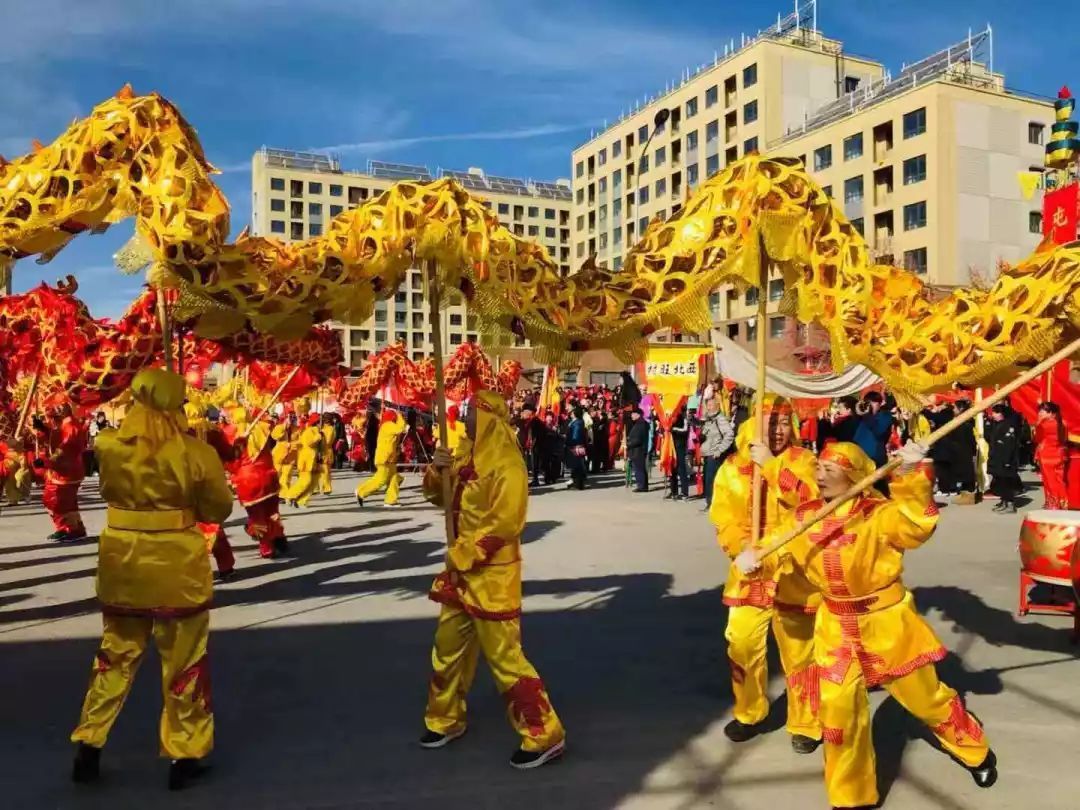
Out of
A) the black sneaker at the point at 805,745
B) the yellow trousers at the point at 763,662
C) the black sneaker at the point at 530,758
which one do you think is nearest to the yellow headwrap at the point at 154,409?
the black sneaker at the point at 530,758

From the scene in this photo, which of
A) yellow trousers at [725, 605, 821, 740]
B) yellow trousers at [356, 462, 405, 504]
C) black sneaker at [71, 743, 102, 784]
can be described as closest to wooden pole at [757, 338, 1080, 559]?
yellow trousers at [725, 605, 821, 740]

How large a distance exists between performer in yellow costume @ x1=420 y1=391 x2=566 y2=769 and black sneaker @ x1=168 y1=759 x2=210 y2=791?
1.02 meters

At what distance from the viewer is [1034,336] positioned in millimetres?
3945

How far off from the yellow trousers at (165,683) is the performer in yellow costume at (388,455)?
32.1ft

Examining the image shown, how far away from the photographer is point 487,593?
4.04 metres

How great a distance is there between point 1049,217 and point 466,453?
347 inches

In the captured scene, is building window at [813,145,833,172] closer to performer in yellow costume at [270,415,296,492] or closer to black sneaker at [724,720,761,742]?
performer in yellow costume at [270,415,296,492]

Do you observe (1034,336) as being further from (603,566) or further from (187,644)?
(603,566)

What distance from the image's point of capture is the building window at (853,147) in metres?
41.6

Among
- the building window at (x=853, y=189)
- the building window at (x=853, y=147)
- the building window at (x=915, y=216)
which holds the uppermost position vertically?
the building window at (x=853, y=147)

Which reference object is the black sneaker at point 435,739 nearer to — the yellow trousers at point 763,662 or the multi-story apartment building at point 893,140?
the yellow trousers at point 763,662

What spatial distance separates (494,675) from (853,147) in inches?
1698

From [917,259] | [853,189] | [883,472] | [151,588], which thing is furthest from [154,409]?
[853,189]

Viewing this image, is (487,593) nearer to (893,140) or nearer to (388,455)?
(388,455)
